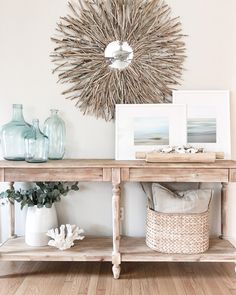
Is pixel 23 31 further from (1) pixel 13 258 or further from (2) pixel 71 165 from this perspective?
(1) pixel 13 258

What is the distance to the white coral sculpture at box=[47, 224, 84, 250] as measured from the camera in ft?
7.37

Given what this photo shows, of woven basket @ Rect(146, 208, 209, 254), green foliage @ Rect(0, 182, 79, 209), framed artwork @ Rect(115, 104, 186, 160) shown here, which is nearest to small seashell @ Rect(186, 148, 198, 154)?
framed artwork @ Rect(115, 104, 186, 160)

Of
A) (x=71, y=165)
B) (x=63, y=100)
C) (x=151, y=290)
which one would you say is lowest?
(x=151, y=290)

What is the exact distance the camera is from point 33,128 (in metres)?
2.37

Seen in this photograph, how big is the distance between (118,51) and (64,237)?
1.33m

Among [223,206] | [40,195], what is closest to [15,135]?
[40,195]

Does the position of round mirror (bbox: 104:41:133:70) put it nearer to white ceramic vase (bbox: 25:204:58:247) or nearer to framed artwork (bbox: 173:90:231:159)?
framed artwork (bbox: 173:90:231:159)

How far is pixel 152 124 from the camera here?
7.97ft

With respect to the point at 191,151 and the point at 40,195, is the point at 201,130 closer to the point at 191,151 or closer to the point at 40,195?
the point at 191,151

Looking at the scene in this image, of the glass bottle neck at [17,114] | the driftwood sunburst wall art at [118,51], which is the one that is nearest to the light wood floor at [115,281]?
the glass bottle neck at [17,114]

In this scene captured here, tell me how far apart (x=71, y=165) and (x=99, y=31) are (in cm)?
100

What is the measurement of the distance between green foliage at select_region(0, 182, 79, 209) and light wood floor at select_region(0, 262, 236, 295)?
1.46ft

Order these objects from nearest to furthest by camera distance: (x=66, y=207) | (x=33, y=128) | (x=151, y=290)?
(x=151, y=290) → (x=33, y=128) → (x=66, y=207)

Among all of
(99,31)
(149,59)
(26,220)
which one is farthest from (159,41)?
(26,220)
